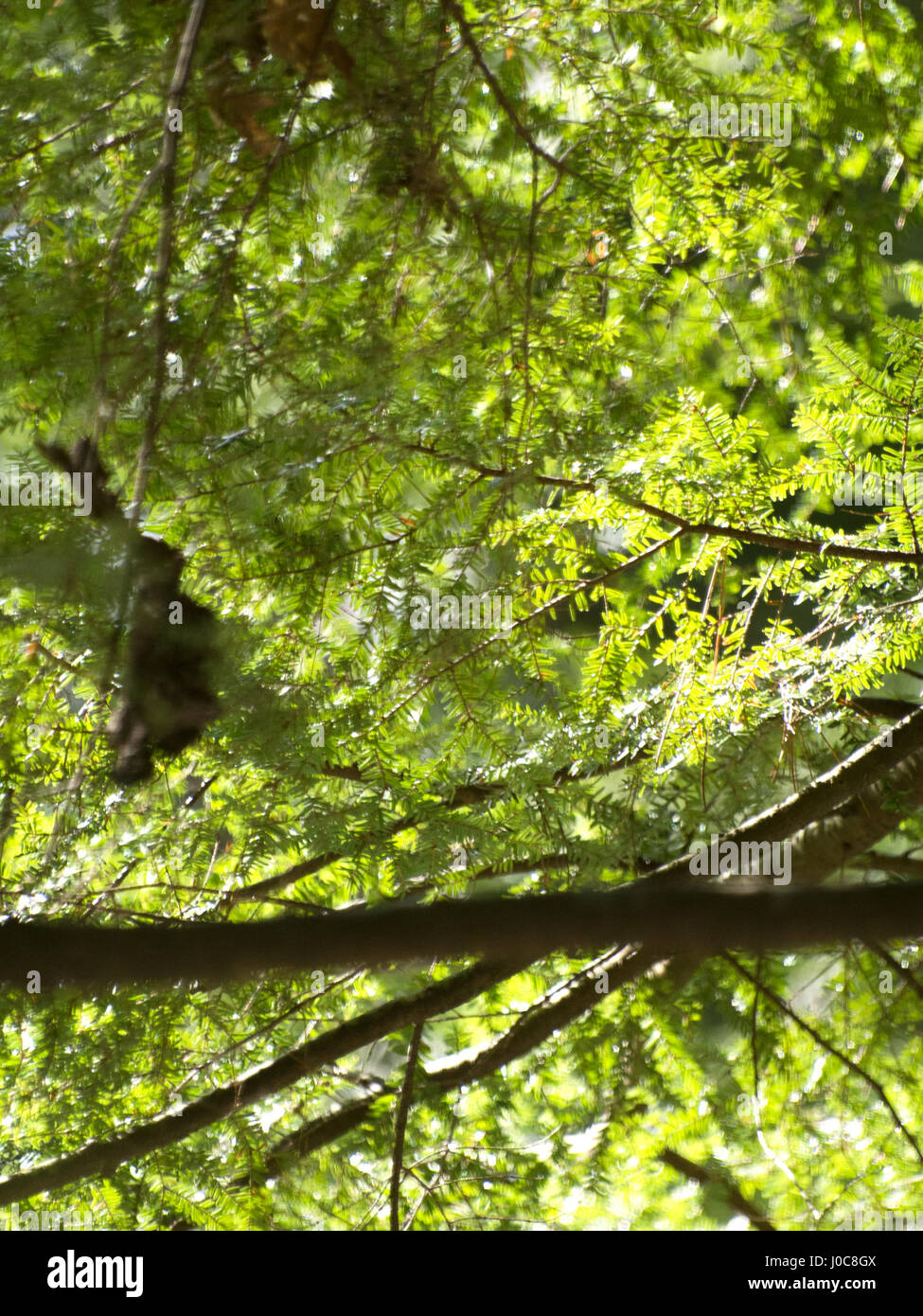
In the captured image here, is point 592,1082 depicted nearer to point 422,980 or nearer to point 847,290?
point 422,980

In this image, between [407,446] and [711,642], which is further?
[711,642]

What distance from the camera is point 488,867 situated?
5.32 ft

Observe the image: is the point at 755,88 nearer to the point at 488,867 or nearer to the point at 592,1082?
the point at 488,867

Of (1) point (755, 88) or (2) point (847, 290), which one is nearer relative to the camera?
(1) point (755, 88)

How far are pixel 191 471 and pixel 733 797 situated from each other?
3.28 feet

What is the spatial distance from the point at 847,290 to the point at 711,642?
3.09 ft

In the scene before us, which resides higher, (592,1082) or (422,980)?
(422,980)

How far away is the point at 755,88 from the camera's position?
180cm

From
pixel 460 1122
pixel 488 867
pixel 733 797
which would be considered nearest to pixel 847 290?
pixel 733 797

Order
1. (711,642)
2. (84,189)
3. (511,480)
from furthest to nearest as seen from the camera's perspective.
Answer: (711,642)
(511,480)
(84,189)

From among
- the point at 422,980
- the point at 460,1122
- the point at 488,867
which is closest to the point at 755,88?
the point at 488,867

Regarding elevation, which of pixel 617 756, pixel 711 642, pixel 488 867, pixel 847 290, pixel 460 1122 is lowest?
pixel 460 1122

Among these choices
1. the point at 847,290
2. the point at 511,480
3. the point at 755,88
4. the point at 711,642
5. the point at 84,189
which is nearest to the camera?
the point at 84,189

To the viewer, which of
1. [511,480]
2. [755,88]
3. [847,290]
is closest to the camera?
[511,480]
